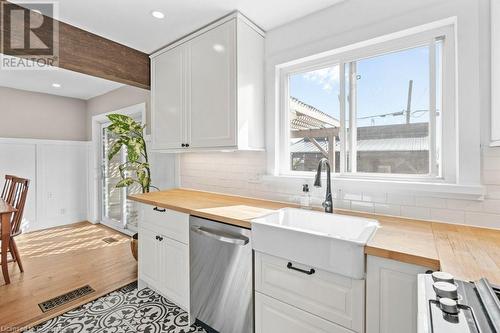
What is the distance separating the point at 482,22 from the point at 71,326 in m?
3.38

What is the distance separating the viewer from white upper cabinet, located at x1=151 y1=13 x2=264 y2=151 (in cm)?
194

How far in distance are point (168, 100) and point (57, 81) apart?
8.57 feet

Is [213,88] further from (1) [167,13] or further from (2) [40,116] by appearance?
(2) [40,116]

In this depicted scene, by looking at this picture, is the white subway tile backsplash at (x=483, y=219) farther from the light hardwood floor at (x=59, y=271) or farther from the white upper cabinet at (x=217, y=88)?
the light hardwood floor at (x=59, y=271)

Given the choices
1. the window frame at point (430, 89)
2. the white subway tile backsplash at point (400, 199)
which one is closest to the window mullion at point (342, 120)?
the window frame at point (430, 89)

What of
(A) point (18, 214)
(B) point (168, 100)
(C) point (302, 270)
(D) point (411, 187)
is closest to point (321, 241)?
(C) point (302, 270)

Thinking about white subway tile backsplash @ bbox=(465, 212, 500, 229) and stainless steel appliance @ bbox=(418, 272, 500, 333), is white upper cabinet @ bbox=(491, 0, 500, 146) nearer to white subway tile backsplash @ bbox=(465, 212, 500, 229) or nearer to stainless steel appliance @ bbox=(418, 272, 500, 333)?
white subway tile backsplash @ bbox=(465, 212, 500, 229)

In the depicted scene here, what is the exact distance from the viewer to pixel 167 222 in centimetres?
197

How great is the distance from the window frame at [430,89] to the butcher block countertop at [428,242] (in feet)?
1.01

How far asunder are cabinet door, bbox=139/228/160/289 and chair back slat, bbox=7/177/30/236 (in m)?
1.53

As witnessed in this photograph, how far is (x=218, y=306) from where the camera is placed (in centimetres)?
163

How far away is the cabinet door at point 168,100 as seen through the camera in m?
2.33

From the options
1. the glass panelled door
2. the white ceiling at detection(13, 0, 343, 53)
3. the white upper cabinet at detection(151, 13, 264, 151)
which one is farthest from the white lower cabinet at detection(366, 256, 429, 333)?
the glass panelled door

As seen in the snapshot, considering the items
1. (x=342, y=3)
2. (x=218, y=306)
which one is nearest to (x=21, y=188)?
(x=218, y=306)
